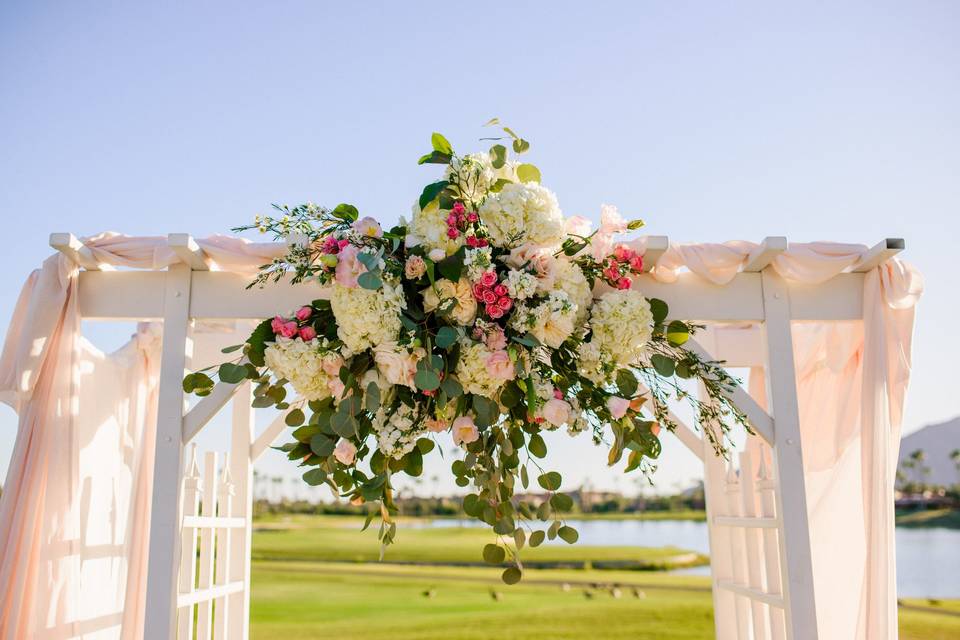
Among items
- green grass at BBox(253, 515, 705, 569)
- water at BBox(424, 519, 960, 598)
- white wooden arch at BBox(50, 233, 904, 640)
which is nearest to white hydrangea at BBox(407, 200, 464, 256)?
white wooden arch at BBox(50, 233, 904, 640)

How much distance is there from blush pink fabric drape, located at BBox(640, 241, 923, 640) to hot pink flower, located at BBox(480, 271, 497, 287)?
2.90ft

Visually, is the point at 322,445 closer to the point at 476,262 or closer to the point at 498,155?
the point at 476,262

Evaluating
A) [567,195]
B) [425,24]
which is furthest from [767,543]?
[425,24]

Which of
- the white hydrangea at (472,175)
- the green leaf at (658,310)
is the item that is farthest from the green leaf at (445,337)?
the green leaf at (658,310)

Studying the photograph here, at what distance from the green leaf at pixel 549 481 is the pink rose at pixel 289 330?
2.78 feet

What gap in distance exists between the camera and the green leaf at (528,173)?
7.22 feet

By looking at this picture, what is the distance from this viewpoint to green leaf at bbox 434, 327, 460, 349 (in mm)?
1930

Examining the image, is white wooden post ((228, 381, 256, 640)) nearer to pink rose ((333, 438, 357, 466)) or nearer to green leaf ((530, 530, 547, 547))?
pink rose ((333, 438, 357, 466))

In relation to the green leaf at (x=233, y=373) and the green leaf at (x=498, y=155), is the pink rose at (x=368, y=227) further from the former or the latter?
the green leaf at (x=233, y=373)

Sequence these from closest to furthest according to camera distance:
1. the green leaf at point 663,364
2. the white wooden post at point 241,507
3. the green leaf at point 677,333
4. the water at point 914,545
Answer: the green leaf at point 663,364
the green leaf at point 677,333
the white wooden post at point 241,507
the water at point 914,545

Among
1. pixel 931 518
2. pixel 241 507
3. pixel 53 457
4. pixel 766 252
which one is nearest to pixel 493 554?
pixel 766 252

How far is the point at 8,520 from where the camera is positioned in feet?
7.65

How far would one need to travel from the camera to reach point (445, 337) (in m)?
1.94

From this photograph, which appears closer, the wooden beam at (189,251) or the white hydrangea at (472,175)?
the white hydrangea at (472,175)
